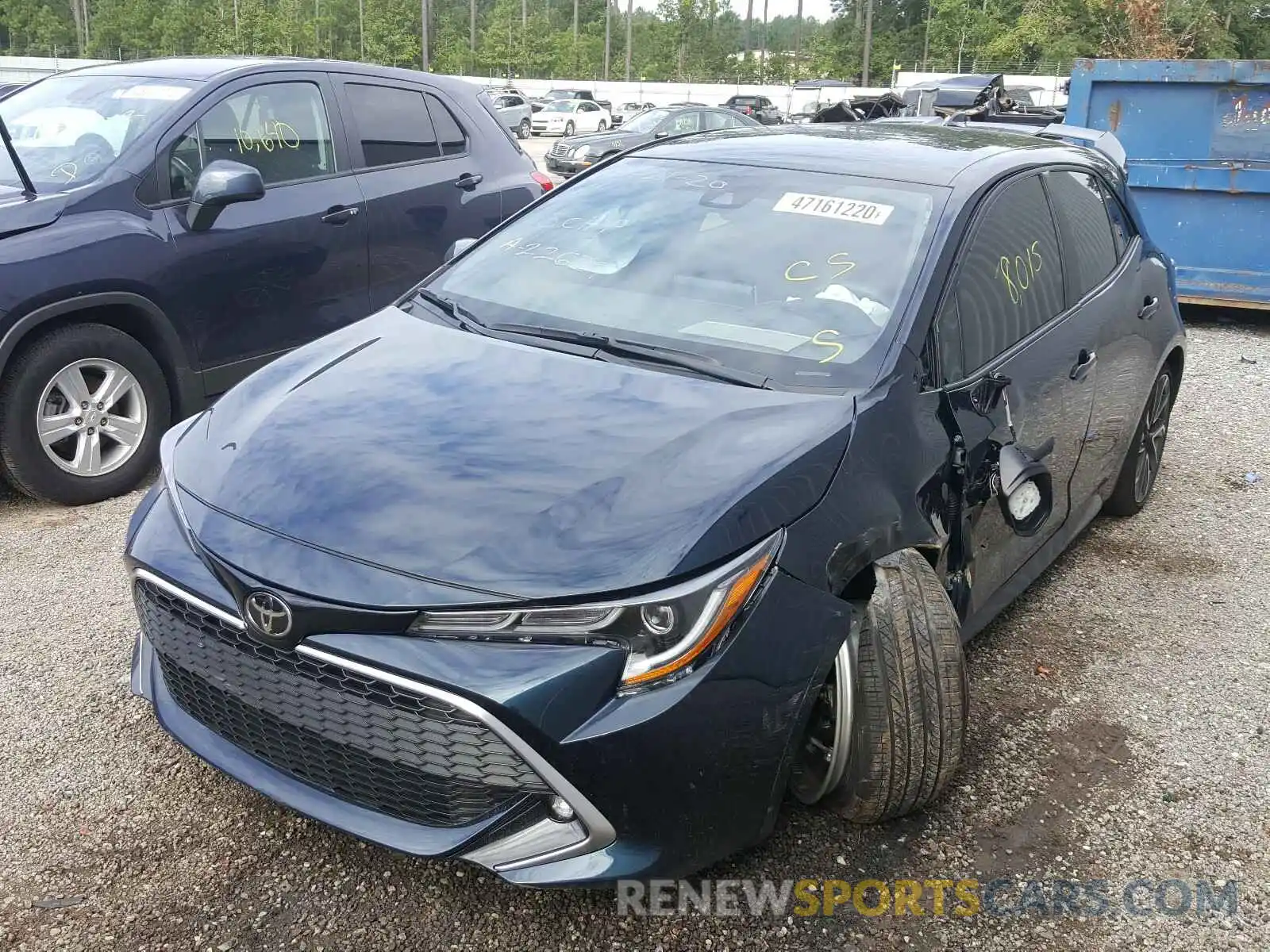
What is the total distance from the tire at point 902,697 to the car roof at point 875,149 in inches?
53.1

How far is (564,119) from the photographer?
38719 millimetres

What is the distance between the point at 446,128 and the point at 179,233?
75.7 inches

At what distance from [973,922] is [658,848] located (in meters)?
0.82

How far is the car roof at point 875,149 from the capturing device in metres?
3.44

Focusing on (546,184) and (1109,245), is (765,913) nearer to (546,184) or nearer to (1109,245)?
(1109,245)

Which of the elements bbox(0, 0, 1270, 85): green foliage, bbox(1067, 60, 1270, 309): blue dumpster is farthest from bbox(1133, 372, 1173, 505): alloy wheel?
bbox(0, 0, 1270, 85): green foliage

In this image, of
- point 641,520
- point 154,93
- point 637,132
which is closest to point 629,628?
point 641,520

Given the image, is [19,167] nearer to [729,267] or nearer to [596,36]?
[729,267]

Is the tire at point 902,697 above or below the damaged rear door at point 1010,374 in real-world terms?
below

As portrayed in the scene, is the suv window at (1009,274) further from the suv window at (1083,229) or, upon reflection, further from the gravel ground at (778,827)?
the gravel ground at (778,827)

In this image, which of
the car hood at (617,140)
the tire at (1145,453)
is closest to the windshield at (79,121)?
the tire at (1145,453)

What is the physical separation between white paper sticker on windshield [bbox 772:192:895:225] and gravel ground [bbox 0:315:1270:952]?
1.47 m

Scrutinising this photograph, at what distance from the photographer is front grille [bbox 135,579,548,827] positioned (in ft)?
7.02

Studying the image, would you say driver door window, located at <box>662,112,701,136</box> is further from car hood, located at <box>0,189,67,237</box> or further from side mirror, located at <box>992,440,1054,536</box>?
side mirror, located at <box>992,440,1054,536</box>
